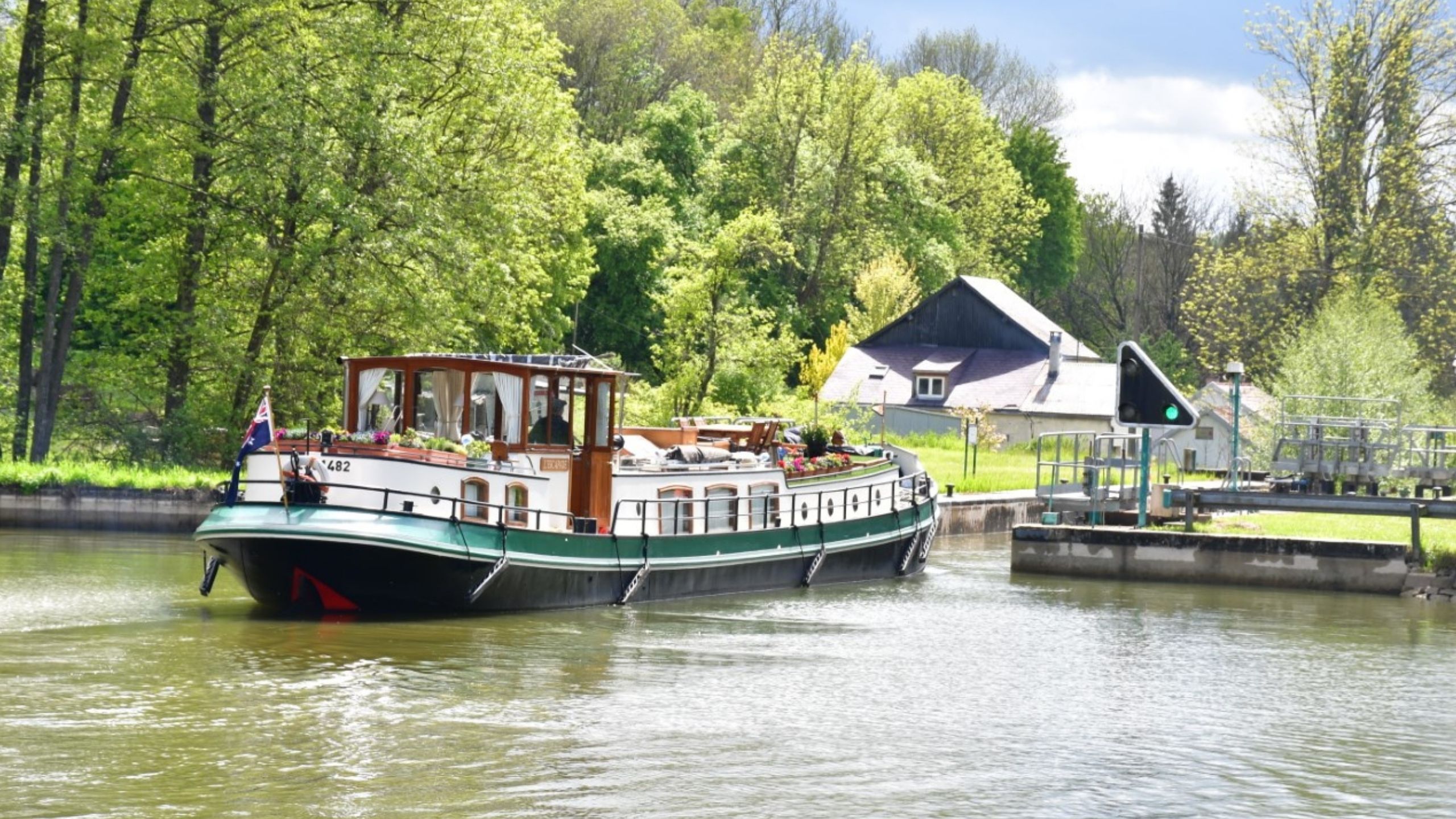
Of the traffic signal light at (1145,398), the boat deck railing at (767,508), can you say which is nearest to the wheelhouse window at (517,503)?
the boat deck railing at (767,508)

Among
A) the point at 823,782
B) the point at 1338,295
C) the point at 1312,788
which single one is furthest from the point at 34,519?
the point at 1338,295

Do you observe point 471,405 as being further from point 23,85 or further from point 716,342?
point 716,342

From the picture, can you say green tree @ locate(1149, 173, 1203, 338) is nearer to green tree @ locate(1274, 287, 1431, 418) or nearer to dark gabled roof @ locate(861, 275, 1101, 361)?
dark gabled roof @ locate(861, 275, 1101, 361)

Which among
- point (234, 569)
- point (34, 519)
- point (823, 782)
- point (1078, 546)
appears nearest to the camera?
point (823, 782)

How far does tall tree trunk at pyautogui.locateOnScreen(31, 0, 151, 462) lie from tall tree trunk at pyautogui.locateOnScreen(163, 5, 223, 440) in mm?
1438

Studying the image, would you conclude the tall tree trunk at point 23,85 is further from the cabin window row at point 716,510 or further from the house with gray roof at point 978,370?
the house with gray roof at point 978,370

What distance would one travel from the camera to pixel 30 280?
4150cm

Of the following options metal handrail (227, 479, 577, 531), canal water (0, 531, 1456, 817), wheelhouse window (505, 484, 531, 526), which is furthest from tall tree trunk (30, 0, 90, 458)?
metal handrail (227, 479, 577, 531)

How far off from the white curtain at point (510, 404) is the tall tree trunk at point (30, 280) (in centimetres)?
1691

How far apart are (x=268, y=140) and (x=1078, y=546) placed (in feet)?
63.0

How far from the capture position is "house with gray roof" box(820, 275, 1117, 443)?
68812 mm

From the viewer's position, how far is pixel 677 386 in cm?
5316

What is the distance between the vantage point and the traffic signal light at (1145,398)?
31.9 meters

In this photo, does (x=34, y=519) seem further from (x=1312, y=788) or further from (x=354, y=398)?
(x=1312, y=788)
